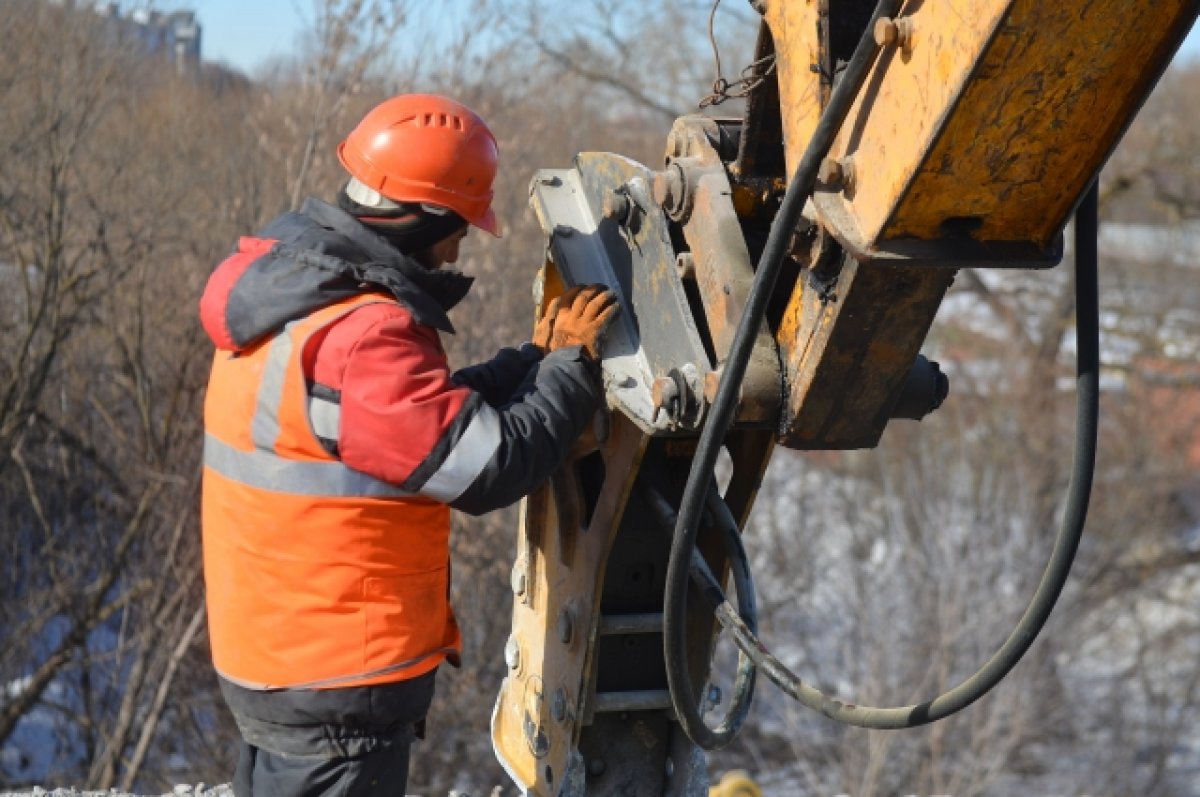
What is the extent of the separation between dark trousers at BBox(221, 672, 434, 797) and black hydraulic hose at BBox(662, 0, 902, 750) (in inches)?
27.1

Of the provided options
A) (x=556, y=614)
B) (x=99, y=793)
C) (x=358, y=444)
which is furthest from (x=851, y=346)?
(x=99, y=793)

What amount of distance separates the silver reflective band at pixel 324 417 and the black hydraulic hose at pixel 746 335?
0.77 m

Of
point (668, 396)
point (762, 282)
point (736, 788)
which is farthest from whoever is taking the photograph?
point (736, 788)

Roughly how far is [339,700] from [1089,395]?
63.3 inches

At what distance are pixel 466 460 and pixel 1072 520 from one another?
113 cm

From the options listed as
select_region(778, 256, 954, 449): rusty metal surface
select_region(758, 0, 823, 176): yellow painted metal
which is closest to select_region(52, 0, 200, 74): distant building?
select_region(758, 0, 823, 176): yellow painted metal

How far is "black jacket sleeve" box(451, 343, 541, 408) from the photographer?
10.0 feet

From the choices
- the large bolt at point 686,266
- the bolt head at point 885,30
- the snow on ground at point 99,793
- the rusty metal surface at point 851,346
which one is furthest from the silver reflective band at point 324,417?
the snow on ground at point 99,793

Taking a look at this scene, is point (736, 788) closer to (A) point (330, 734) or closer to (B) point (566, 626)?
(B) point (566, 626)

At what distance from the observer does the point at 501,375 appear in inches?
121

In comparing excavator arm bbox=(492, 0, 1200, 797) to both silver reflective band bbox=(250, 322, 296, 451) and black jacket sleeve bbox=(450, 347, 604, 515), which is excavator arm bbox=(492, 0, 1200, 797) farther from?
silver reflective band bbox=(250, 322, 296, 451)

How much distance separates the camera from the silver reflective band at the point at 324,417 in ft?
8.72

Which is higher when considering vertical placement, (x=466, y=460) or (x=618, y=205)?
(x=618, y=205)

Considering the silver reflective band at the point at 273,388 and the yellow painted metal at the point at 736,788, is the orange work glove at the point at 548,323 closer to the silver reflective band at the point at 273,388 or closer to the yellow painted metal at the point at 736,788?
the silver reflective band at the point at 273,388
